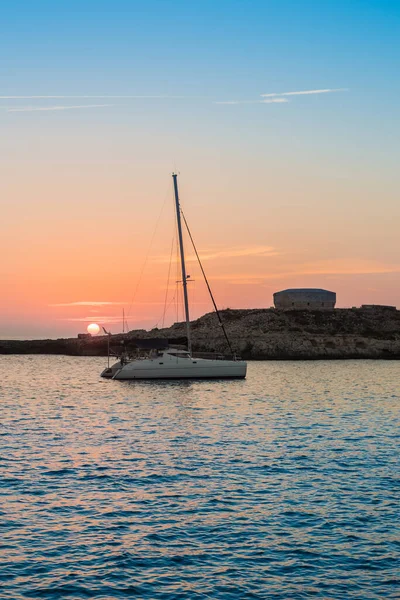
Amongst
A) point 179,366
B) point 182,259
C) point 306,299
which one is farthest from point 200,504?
point 306,299

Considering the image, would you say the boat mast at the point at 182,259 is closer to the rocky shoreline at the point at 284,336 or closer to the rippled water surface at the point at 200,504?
the rippled water surface at the point at 200,504

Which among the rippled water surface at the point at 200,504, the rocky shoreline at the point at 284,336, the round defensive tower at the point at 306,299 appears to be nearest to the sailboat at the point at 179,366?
the rippled water surface at the point at 200,504

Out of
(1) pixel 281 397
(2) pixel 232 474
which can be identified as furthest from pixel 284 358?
(2) pixel 232 474

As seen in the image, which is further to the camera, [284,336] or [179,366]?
[284,336]

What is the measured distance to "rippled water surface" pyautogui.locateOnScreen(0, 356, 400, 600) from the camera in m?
15.7

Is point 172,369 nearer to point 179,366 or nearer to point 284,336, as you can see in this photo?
point 179,366

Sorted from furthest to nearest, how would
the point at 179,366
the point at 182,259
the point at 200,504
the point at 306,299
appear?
the point at 306,299 < the point at 182,259 < the point at 179,366 < the point at 200,504

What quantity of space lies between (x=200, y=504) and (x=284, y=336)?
9652 cm

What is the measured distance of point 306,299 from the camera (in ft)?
514

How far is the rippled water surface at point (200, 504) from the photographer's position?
51.5 ft

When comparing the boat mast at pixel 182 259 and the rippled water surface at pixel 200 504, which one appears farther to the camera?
the boat mast at pixel 182 259

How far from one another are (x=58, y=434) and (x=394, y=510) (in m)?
20.5

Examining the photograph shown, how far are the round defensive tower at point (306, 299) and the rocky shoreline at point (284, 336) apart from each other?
6.46 metres

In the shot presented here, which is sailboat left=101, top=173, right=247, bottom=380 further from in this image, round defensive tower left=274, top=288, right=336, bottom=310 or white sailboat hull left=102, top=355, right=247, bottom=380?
round defensive tower left=274, top=288, right=336, bottom=310
